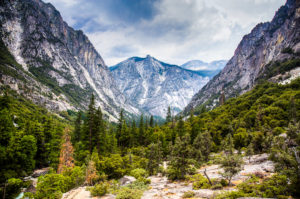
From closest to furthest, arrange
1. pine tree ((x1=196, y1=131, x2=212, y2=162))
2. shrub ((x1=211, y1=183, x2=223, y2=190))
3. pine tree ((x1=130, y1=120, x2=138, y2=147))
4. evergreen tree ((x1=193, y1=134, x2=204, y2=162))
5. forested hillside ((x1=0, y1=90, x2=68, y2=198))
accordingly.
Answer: shrub ((x1=211, y1=183, x2=223, y2=190))
forested hillside ((x1=0, y1=90, x2=68, y2=198))
evergreen tree ((x1=193, y1=134, x2=204, y2=162))
pine tree ((x1=196, y1=131, x2=212, y2=162))
pine tree ((x1=130, y1=120, x2=138, y2=147))

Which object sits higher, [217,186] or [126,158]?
[126,158]

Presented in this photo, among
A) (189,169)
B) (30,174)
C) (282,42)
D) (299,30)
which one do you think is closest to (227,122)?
(189,169)

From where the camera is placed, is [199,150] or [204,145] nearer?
[199,150]

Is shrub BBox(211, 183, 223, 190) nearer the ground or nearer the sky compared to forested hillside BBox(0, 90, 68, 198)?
nearer the ground

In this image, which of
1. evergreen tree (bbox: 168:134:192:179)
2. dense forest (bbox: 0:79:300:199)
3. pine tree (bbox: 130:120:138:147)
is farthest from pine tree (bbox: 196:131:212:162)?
pine tree (bbox: 130:120:138:147)

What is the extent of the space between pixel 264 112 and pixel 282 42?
127 metres

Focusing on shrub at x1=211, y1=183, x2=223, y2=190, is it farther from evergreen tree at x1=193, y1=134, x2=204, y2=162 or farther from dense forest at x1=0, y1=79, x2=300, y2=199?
evergreen tree at x1=193, y1=134, x2=204, y2=162

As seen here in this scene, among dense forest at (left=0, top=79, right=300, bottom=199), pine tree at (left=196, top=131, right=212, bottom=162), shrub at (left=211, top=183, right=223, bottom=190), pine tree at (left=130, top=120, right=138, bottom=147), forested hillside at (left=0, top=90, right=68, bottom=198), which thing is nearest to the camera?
dense forest at (left=0, top=79, right=300, bottom=199)

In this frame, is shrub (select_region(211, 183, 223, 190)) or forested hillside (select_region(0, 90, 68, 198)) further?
forested hillside (select_region(0, 90, 68, 198))

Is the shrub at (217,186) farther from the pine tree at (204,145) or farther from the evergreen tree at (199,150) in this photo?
the pine tree at (204,145)

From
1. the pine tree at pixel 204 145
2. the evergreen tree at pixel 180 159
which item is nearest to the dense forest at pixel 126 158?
the evergreen tree at pixel 180 159

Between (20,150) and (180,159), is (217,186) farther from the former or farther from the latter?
(20,150)

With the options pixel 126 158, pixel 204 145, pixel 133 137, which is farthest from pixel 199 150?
pixel 133 137

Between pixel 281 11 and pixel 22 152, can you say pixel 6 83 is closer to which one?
pixel 22 152
